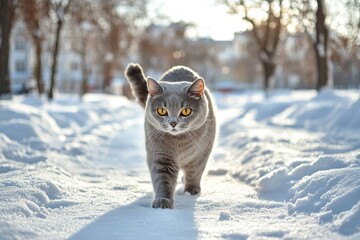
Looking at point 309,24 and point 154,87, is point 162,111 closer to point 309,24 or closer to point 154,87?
point 154,87

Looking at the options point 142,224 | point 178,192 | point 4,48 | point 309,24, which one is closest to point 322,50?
point 309,24

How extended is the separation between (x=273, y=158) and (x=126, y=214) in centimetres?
291

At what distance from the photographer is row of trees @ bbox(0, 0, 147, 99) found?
45.8 ft

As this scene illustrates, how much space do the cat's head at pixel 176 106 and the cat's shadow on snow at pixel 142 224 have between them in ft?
2.69

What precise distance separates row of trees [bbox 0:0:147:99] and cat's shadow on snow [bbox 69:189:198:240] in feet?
36.4

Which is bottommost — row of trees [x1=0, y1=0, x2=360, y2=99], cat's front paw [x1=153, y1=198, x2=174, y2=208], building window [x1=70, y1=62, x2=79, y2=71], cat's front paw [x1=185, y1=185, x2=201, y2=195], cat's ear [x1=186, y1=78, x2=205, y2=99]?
cat's front paw [x1=185, y1=185, x2=201, y2=195]

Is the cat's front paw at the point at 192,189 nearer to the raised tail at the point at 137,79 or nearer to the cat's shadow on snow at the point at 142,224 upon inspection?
the cat's shadow on snow at the point at 142,224

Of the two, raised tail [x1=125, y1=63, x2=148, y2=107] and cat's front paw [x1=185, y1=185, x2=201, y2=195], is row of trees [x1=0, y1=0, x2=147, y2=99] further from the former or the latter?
cat's front paw [x1=185, y1=185, x2=201, y2=195]

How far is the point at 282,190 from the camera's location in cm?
436

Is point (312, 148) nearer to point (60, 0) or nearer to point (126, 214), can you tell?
point (126, 214)

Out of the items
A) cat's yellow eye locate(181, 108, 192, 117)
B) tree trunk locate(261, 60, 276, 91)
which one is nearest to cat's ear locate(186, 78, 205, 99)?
cat's yellow eye locate(181, 108, 192, 117)

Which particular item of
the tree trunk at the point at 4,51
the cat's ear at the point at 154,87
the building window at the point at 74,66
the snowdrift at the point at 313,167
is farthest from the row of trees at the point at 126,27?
the building window at the point at 74,66

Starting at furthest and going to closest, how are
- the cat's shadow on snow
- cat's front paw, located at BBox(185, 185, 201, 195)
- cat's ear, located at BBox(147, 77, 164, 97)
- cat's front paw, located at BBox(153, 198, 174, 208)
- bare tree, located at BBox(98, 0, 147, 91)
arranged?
bare tree, located at BBox(98, 0, 147, 91)
cat's front paw, located at BBox(185, 185, 201, 195)
cat's ear, located at BBox(147, 77, 164, 97)
cat's front paw, located at BBox(153, 198, 174, 208)
the cat's shadow on snow

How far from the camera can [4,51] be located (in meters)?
A: 13.7
